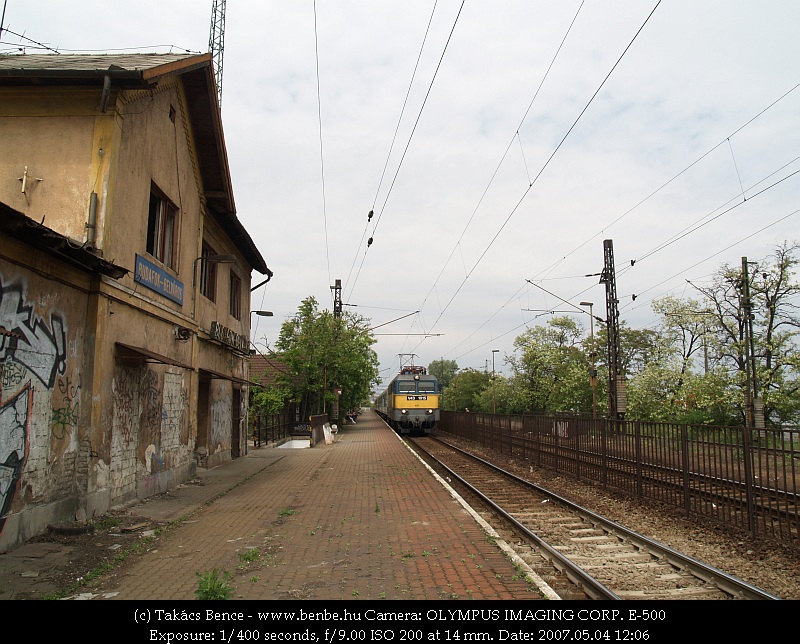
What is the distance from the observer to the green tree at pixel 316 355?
33.7 m

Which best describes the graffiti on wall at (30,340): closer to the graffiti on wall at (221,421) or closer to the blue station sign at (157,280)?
the blue station sign at (157,280)

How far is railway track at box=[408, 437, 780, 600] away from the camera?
18.0 feet

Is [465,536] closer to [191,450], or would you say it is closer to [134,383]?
[134,383]

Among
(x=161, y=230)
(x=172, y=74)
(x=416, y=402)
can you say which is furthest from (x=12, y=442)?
(x=416, y=402)

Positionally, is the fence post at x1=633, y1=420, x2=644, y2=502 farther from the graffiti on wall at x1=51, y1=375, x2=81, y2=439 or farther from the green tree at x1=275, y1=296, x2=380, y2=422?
the green tree at x1=275, y1=296, x2=380, y2=422

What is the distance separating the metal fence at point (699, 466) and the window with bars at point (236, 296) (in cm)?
1052

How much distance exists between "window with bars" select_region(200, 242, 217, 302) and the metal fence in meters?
9.62

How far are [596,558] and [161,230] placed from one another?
9.48m

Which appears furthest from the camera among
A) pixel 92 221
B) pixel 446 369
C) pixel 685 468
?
pixel 446 369

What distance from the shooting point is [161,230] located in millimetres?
11422

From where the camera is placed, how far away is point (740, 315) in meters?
31.4

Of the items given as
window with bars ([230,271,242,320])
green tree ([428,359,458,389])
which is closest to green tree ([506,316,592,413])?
window with bars ([230,271,242,320])

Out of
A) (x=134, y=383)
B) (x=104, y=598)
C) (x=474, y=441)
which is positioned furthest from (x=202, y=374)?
(x=474, y=441)

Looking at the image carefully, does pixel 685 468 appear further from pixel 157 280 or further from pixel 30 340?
pixel 157 280
